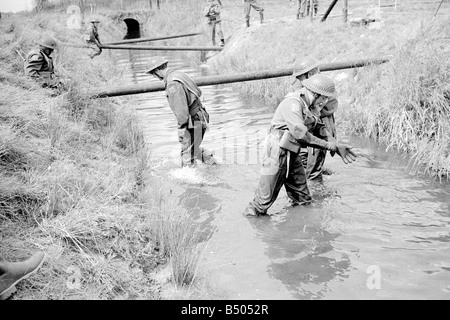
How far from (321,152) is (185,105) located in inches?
87.8

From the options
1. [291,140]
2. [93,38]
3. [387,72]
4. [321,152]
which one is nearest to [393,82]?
[387,72]

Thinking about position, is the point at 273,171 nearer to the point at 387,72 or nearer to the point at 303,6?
the point at 387,72

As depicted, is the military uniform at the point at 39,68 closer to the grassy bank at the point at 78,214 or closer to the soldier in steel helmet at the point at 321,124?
the grassy bank at the point at 78,214

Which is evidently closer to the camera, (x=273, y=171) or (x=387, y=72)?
(x=273, y=171)

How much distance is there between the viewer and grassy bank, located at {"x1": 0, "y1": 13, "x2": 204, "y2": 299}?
3192mm

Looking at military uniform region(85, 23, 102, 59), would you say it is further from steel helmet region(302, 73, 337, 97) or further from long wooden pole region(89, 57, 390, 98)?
steel helmet region(302, 73, 337, 97)

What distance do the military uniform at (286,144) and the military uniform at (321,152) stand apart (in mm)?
A: 903

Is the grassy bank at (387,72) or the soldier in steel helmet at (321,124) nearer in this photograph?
the soldier in steel helmet at (321,124)

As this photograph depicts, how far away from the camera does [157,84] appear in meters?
6.83

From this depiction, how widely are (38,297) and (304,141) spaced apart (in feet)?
10.00

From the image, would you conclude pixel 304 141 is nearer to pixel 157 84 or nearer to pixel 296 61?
pixel 157 84

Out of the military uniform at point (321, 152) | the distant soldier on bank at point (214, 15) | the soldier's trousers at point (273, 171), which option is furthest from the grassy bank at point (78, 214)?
the distant soldier on bank at point (214, 15)

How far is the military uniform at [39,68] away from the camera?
6918 mm

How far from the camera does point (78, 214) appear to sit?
3705 mm
